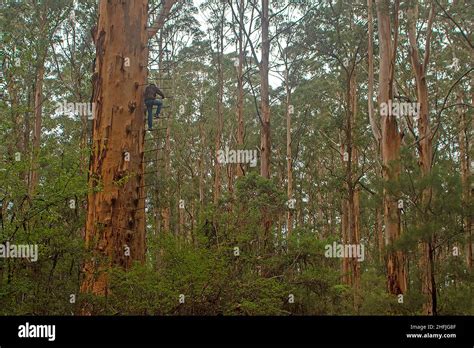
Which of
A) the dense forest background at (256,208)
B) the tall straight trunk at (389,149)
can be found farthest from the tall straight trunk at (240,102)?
the tall straight trunk at (389,149)

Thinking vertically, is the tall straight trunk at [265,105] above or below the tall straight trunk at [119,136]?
above

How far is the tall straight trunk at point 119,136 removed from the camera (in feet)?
18.7

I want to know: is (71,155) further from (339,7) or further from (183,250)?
(339,7)

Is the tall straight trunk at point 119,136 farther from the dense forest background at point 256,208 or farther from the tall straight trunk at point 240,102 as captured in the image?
the tall straight trunk at point 240,102

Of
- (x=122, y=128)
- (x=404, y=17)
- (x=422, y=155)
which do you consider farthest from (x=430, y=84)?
(x=122, y=128)

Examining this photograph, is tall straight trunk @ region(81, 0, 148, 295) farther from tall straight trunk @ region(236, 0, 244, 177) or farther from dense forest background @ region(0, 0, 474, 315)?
tall straight trunk @ region(236, 0, 244, 177)

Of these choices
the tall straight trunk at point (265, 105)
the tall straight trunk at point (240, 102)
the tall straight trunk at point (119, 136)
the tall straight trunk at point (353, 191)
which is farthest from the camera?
the tall straight trunk at point (240, 102)

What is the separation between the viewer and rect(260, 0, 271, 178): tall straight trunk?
47.2 ft

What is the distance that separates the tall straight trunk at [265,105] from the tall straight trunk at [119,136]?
26.5 ft

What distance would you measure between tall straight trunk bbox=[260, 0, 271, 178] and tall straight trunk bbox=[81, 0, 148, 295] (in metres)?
8.08

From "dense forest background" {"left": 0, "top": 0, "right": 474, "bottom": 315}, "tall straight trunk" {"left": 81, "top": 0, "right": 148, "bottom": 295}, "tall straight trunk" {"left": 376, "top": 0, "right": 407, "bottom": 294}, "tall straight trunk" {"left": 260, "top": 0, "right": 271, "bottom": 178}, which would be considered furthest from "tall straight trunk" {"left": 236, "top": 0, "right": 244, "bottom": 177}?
"tall straight trunk" {"left": 81, "top": 0, "right": 148, "bottom": 295}

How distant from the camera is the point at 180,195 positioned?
27.3 meters

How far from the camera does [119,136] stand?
5914 millimetres
